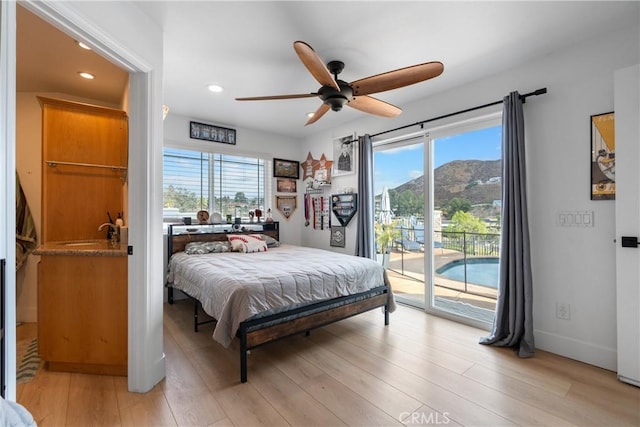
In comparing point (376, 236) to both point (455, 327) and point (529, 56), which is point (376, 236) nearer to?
point (455, 327)

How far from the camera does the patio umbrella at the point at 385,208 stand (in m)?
4.14

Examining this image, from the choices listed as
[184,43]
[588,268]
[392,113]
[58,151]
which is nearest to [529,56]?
[392,113]

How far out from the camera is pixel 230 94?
3.34m

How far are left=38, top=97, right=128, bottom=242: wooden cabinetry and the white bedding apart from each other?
1.01 metres

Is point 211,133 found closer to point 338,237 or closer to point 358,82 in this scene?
point 338,237

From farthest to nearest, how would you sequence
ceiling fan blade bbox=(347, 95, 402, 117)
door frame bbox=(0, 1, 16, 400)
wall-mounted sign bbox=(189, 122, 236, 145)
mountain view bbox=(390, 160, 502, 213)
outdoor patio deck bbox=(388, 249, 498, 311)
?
wall-mounted sign bbox=(189, 122, 236, 145) → outdoor patio deck bbox=(388, 249, 498, 311) → mountain view bbox=(390, 160, 502, 213) → ceiling fan blade bbox=(347, 95, 402, 117) → door frame bbox=(0, 1, 16, 400)

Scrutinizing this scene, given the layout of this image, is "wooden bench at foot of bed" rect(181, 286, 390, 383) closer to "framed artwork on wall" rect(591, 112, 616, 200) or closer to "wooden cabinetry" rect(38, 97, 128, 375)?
"wooden cabinetry" rect(38, 97, 128, 375)

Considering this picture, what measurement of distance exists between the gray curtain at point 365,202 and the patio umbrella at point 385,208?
0.28 metres

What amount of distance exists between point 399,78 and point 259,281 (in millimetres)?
1869

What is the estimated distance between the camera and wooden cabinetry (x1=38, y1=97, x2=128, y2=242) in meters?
2.67

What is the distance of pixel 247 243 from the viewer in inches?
152

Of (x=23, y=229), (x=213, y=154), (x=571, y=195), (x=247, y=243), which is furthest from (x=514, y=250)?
(x=23, y=229)

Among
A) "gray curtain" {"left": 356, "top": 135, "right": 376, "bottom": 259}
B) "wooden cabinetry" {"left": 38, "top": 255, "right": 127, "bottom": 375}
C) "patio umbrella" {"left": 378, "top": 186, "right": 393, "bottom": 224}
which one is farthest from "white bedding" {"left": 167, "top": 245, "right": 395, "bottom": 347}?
"patio umbrella" {"left": 378, "top": 186, "right": 393, "bottom": 224}

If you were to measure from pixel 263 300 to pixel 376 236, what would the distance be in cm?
244
